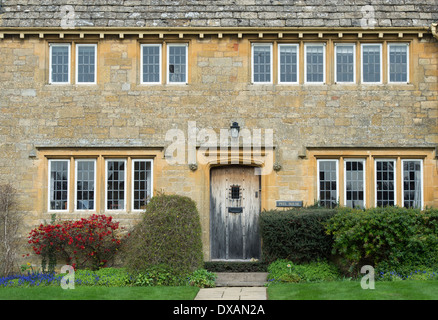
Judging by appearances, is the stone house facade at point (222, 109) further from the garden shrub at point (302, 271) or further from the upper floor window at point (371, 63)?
the garden shrub at point (302, 271)

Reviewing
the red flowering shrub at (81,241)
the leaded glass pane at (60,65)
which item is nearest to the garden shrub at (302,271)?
the red flowering shrub at (81,241)

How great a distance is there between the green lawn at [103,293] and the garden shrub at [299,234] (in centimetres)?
270

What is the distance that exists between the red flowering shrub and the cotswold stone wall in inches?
28.1

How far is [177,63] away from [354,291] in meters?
7.59

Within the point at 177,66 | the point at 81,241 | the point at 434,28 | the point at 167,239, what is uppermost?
the point at 434,28

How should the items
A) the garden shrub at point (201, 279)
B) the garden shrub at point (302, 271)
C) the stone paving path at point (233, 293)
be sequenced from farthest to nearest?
1. the garden shrub at point (302, 271)
2. the garden shrub at point (201, 279)
3. the stone paving path at point (233, 293)

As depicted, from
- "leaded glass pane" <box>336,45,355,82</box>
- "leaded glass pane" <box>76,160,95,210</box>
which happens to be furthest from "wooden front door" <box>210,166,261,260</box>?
"leaded glass pane" <box>336,45,355,82</box>

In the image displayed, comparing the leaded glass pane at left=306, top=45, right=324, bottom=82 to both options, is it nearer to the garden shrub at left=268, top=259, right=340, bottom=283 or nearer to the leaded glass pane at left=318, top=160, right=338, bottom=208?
the leaded glass pane at left=318, top=160, right=338, bottom=208

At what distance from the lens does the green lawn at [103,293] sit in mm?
10297

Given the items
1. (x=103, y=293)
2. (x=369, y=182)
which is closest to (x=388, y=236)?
(x=369, y=182)

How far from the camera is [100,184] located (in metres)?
14.5

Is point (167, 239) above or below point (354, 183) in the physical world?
below

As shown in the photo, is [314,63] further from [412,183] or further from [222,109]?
[412,183]

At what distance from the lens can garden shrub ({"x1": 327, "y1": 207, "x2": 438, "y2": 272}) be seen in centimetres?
1213
